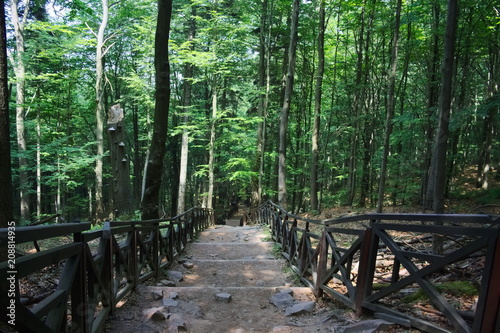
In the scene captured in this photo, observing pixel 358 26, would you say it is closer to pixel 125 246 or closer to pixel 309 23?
pixel 309 23

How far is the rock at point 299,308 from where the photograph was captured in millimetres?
4170

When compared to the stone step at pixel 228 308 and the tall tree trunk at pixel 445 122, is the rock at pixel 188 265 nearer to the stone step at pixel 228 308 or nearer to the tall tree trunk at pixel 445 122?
the stone step at pixel 228 308

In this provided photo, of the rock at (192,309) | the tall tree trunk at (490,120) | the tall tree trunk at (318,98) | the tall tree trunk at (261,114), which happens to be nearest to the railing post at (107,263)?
the rock at (192,309)

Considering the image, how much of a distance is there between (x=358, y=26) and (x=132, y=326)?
16675 millimetres

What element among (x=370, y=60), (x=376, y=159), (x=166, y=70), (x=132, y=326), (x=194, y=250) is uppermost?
(x=370, y=60)

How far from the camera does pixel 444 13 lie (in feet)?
38.5

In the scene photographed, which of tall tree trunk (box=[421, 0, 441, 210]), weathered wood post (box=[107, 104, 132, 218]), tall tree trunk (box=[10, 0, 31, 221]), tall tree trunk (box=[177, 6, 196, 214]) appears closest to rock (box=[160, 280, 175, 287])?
weathered wood post (box=[107, 104, 132, 218])

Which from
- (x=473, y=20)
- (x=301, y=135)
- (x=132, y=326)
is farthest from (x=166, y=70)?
(x=301, y=135)

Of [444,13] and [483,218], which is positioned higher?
[444,13]

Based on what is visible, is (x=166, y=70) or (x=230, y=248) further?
(x=230, y=248)

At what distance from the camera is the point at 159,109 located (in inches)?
257

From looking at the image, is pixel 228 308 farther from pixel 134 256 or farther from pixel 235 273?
pixel 235 273

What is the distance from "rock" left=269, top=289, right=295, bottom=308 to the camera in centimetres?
455

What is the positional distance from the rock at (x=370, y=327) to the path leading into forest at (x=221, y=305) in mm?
451
